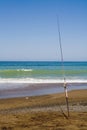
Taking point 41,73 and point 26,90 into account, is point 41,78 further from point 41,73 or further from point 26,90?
point 26,90

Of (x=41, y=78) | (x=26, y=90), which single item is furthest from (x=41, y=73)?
(x=26, y=90)

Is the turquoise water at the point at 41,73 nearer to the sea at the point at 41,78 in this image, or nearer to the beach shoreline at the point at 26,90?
the sea at the point at 41,78

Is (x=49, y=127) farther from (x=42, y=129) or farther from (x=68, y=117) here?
(x=68, y=117)

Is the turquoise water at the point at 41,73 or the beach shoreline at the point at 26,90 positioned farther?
the turquoise water at the point at 41,73

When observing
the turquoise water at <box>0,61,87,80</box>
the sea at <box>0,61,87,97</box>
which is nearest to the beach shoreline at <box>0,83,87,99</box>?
the sea at <box>0,61,87,97</box>

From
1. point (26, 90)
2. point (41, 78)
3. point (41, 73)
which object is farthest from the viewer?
point (41, 73)

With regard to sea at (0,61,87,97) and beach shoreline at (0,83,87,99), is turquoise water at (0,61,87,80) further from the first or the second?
beach shoreline at (0,83,87,99)

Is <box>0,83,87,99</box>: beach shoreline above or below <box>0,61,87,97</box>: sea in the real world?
above

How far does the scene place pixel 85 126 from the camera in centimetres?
866

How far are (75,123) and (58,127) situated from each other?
0.69 m

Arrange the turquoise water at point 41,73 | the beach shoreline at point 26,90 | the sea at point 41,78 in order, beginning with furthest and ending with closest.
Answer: the turquoise water at point 41,73 → the sea at point 41,78 → the beach shoreline at point 26,90

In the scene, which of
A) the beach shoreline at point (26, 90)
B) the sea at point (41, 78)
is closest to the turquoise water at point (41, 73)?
the sea at point (41, 78)

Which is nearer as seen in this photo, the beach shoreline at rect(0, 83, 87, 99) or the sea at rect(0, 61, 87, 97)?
the beach shoreline at rect(0, 83, 87, 99)

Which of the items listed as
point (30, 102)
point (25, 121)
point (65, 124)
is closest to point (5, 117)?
point (25, 121)
